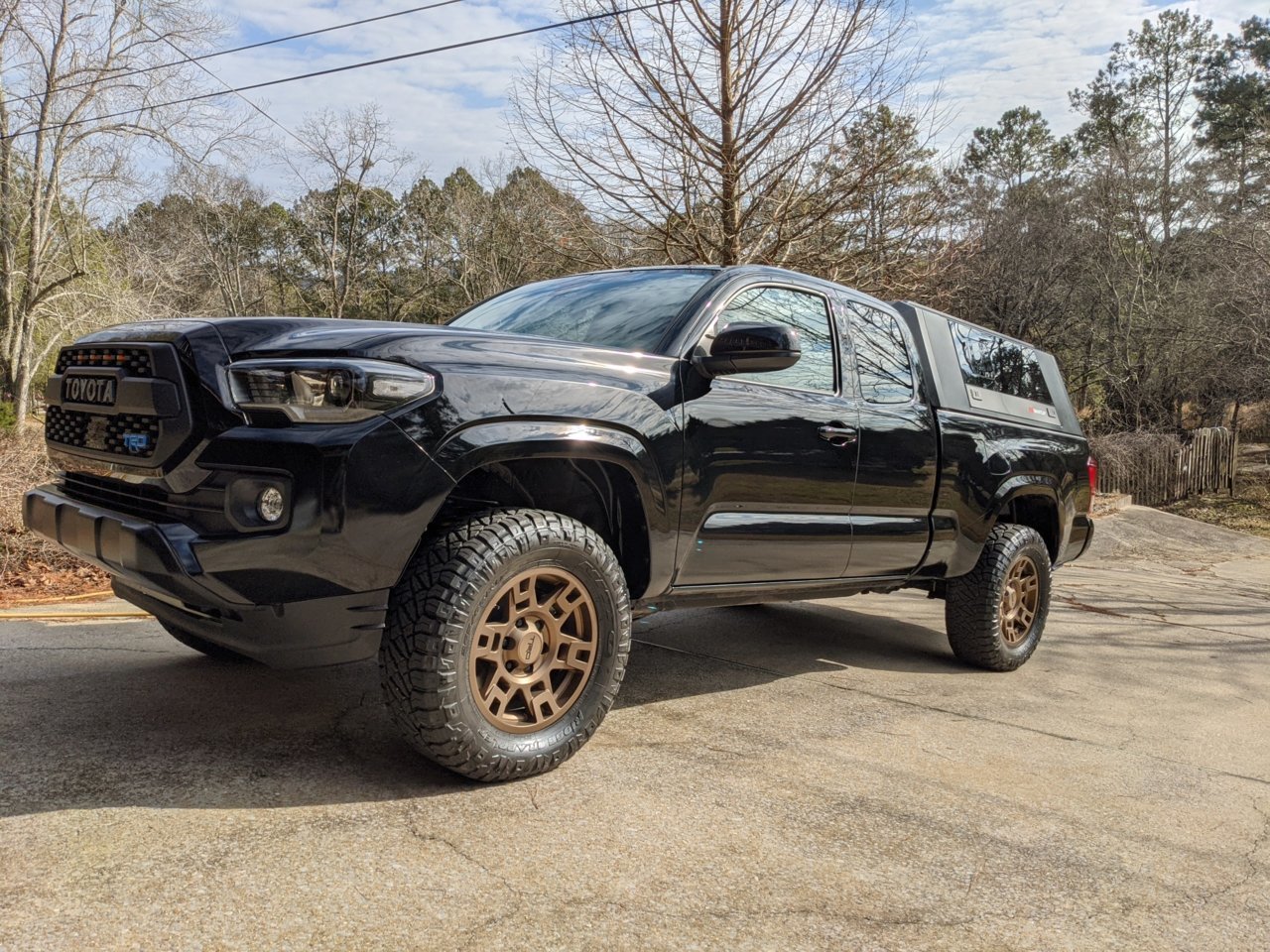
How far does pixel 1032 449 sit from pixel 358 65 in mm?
13415

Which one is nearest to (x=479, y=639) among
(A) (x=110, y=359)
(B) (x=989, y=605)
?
(A) (x=110, y=359)

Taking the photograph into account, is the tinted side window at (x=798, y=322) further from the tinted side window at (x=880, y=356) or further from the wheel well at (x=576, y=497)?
the wheel well at (x=576, y=497)

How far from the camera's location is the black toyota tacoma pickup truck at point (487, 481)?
2.55 metres

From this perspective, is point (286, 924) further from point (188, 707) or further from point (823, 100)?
point (823, 100)

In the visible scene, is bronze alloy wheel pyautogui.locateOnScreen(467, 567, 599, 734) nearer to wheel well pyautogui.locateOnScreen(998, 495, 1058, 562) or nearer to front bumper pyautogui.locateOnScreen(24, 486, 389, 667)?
front bumper pyautogui.locateOnScreen(24, 486, 389, 667)

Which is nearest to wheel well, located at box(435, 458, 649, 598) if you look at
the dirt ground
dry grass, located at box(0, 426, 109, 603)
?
dry grass, located at box(0, 426, 109, 603)

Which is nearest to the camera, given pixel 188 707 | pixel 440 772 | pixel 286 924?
pixel 286 924

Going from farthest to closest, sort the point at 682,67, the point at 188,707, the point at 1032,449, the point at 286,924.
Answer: the point at 682,67 → the point at 1032,449 → the point at 188,707 → the point at 286,924

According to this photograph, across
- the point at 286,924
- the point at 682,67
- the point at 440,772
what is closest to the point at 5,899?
the point at 286,924

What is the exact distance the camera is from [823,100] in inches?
383

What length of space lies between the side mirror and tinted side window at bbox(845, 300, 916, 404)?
1105 millimetres

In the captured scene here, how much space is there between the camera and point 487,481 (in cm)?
317

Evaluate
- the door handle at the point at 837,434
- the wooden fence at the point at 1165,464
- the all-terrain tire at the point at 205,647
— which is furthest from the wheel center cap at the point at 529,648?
the wooden fence at the point at 1165,464

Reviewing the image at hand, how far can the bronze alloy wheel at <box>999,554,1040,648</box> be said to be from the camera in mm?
5250
